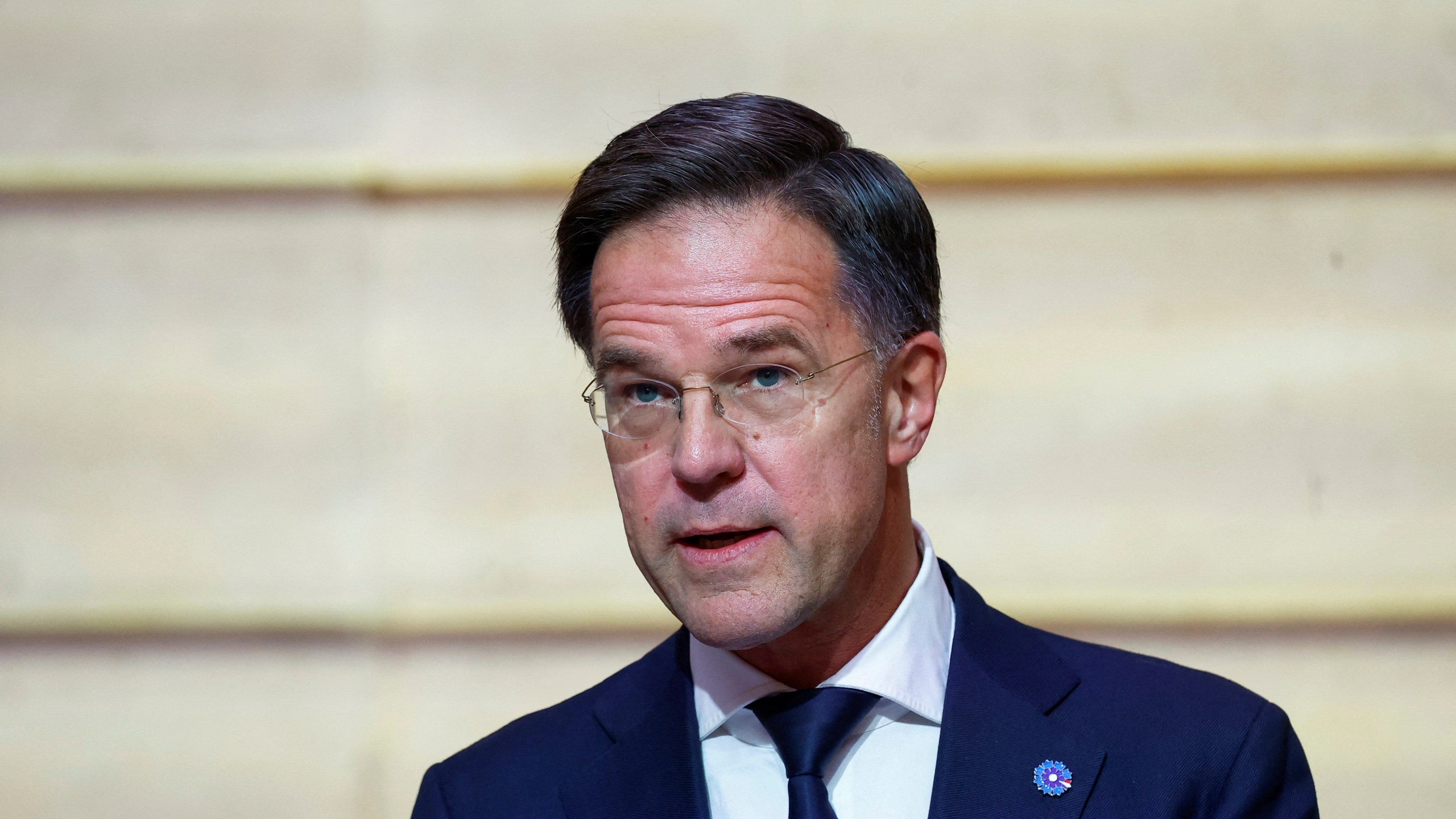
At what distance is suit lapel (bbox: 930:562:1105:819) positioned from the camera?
198cm

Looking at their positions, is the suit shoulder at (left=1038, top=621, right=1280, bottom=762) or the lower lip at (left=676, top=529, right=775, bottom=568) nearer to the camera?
the lower lip at (left=676, top=529, right=775, bottom=568)

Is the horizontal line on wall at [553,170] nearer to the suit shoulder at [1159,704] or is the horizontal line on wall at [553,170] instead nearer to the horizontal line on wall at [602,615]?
the horizontal line on wall at [602,615]

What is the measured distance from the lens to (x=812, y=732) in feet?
6.66

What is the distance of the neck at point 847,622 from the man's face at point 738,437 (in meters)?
0.12

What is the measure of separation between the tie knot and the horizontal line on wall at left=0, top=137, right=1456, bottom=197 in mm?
1919

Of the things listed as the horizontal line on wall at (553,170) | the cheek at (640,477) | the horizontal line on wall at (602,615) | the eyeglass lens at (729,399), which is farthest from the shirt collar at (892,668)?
the horizontal line on wall at (553,170)

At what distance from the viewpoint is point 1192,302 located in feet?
11.5

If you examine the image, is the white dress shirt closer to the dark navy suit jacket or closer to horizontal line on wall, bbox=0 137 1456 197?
the dark navy suit jacket

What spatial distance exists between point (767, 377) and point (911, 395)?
348 mm

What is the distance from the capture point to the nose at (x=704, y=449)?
190 centimetres

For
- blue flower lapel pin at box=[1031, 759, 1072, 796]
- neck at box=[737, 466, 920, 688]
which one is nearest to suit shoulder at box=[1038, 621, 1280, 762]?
blue flower lapel pin at box=[1031, 759, 1072, 796]

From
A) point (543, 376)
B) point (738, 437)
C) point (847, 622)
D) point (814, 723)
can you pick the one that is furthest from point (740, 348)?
point (543, 376)

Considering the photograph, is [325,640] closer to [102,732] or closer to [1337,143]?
[102,732]

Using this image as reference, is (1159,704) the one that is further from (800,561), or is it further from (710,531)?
(710,531)
